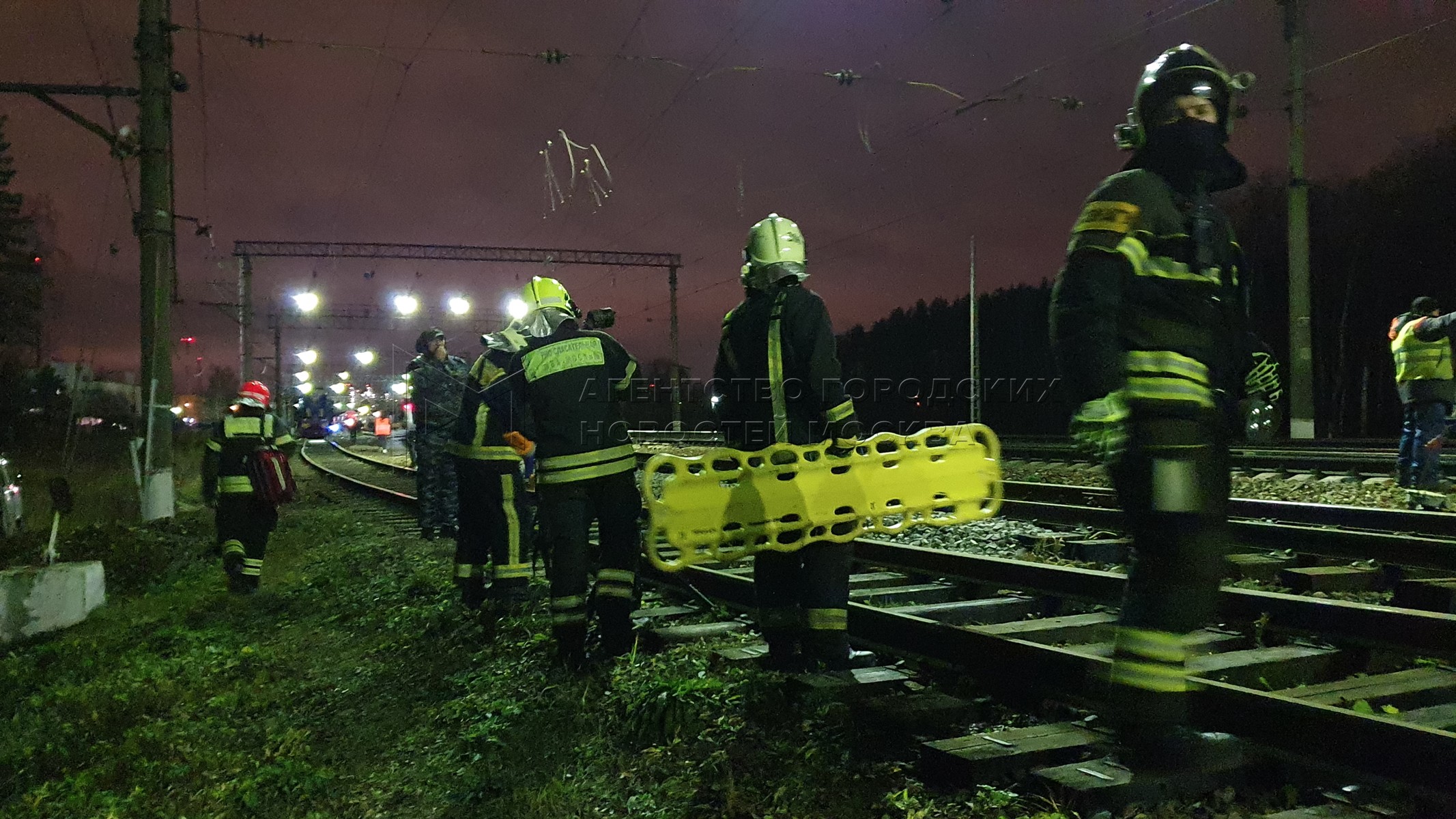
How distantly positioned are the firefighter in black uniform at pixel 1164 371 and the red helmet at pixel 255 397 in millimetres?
7075

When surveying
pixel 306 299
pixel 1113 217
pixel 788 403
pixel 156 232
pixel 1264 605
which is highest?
pixel 306 299

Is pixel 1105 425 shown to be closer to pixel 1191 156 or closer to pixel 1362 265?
pixel 1191 156

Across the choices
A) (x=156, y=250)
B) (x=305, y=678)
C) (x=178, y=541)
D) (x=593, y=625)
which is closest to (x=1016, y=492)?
(x=593, y=625)

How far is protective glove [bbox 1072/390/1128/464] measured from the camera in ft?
8.55

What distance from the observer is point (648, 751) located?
360 cm

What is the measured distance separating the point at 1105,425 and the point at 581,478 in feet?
9.24

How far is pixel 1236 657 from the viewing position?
3.70 m

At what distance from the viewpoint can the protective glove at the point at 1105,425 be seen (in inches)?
103

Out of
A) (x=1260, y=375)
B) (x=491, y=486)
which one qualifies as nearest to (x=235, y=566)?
(x=491, y=486)

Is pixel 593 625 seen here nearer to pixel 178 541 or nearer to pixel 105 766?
pixel 105 766

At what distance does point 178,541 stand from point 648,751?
30.2ft

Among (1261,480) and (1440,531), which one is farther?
(1261,480)

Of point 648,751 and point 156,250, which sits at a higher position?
point 156,250

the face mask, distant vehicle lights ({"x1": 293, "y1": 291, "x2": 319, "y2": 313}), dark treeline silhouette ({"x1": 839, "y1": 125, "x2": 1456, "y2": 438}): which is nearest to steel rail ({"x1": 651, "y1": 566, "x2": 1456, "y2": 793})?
the face mask
